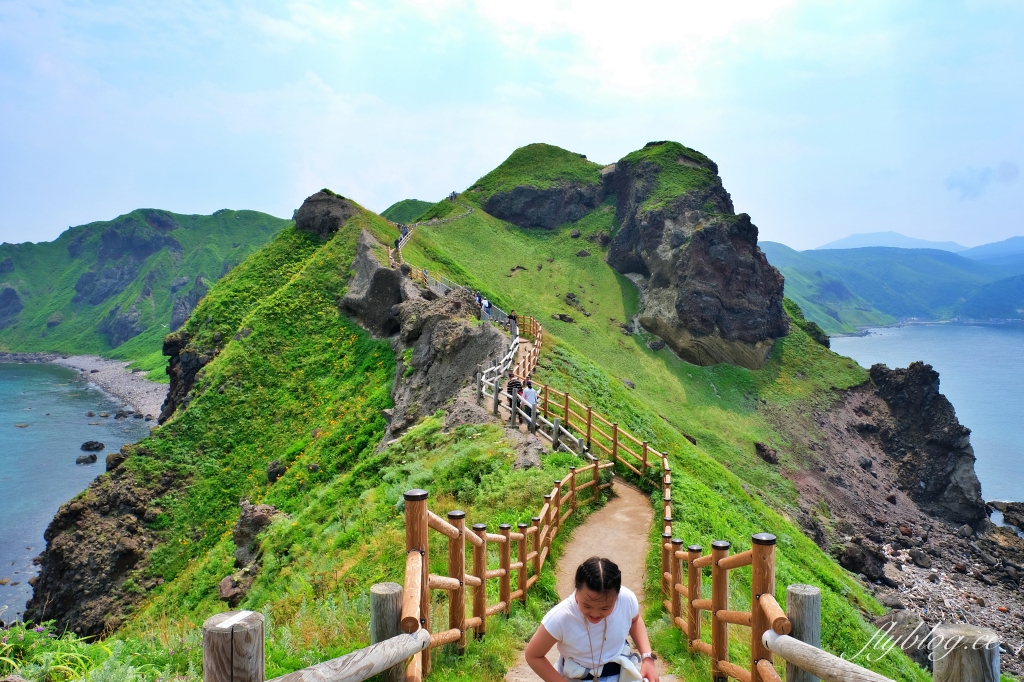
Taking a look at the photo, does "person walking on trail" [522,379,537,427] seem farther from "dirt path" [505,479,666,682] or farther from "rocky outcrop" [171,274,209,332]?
"rocky outcrop" [171,274,209,332]

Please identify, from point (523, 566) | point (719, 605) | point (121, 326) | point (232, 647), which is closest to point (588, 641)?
point (232, 647)

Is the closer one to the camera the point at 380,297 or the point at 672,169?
the point at 380,297

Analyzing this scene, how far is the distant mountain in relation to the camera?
492ft

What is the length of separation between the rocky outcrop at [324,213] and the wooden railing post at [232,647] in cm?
5626

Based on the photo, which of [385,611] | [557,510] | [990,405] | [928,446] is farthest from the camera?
[990,405]

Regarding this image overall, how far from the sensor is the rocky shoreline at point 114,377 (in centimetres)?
10494

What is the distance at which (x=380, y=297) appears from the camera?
4022 centimetres

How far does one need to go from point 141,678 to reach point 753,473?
52.3m

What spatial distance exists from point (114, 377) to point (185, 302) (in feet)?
178

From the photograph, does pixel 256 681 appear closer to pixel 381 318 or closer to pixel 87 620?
pixel 87 620

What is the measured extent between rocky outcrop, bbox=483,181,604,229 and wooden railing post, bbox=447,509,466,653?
98.4 meters

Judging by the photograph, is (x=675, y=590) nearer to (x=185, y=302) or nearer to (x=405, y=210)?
(x=405, y=210)

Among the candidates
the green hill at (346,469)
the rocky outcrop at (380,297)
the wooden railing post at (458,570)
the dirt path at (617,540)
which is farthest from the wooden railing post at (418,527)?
the rocky outcrop at (380,297)

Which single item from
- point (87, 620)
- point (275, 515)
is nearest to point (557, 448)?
point (275, 515)
